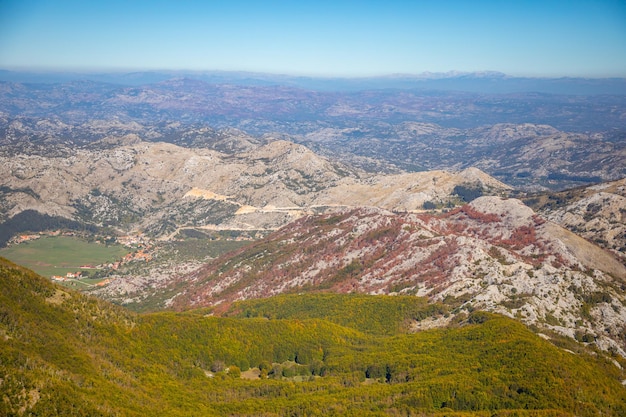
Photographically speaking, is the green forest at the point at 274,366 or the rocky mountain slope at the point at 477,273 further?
the rocky mountain slope at the point at 477,273

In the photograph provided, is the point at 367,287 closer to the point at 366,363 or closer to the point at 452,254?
the point at 452,254

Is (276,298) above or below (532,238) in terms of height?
below

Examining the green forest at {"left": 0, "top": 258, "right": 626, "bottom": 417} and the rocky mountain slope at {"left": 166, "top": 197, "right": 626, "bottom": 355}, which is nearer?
the green forest at {"left": 0, "top": 258, "right": 626, "bottom": 417}

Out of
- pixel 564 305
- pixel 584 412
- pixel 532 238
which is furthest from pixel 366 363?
pixel 532 238

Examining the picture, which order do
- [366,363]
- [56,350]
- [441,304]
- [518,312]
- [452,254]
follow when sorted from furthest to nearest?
[452,254] < [441,304] < [518,312] < [366,363] < [56,350]
